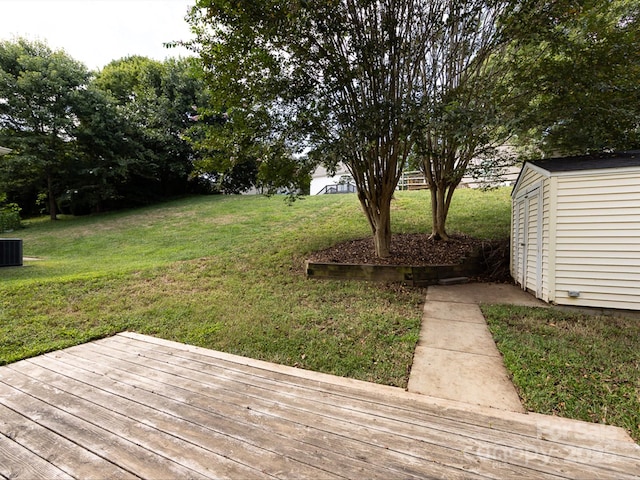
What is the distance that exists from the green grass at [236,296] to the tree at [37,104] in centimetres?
670

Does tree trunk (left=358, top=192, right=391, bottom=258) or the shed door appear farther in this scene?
tree trunk (left=358, top=192, right=391, bottom=258)

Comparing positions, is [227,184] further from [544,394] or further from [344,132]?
[544,394]

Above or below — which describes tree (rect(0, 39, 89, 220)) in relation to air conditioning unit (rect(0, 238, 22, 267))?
above

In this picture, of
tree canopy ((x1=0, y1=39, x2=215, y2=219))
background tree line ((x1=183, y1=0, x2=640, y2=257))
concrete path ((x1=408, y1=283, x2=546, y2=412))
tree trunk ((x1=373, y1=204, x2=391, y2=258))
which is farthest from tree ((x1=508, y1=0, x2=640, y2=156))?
tree canopy ((x1=0, y1=39, x2=215, y2=219))

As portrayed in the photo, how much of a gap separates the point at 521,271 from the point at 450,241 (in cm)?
175

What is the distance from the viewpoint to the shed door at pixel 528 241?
4.27 meters

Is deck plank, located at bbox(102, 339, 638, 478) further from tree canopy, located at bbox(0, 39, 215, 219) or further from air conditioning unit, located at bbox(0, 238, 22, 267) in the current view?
tree canopy, located at bbox(0, 39, 215, 219)

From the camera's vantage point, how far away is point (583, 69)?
461cm

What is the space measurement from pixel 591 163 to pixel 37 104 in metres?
20.2

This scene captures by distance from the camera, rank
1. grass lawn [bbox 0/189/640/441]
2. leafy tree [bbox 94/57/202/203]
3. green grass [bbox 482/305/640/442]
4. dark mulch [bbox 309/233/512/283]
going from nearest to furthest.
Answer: green grass [bbox 482/305/640/442], grass lawn [bbox 0/189/640/441], dark mulch [bbox 309/233/512/283], leafy tree [bbox 94/57/202/203]

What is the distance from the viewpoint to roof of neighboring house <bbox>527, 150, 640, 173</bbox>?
371 cm

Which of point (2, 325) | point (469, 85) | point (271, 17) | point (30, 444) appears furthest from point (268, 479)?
point (469, 85)

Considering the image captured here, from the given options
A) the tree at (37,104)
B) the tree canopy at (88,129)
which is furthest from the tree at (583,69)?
the tree at (37,104)

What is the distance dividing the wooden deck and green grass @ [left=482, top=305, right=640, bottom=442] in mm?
245
